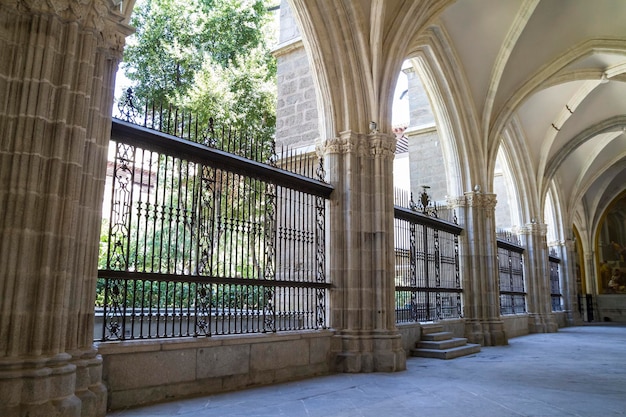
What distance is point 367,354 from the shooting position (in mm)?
7609

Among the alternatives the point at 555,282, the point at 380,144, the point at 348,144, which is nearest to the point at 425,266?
the point at 380,144

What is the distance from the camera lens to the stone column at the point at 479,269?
12039mm

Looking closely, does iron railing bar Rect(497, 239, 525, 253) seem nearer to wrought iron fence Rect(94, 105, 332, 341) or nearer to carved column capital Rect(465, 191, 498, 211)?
carved column capital Rect(465, 191, 498, 211)

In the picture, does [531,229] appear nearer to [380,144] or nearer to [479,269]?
[479,269]

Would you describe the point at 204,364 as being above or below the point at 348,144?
below

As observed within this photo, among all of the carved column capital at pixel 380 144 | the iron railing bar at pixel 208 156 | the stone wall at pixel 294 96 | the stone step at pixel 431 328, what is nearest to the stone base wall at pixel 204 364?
the iron railing bar at pixel 208 156

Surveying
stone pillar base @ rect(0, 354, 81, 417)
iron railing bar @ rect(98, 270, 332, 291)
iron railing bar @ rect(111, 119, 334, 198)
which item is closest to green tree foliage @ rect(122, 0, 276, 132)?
iron railing bar @ rect(111, 119, 334, 198)

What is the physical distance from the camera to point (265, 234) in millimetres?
6934

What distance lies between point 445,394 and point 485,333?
6.94 metres

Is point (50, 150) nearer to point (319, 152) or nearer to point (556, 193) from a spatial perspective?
point (319, 152)

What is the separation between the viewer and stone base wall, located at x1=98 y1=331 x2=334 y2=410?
491cm

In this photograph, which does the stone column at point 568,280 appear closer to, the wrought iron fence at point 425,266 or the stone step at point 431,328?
the wrought iron fence at point 425,266

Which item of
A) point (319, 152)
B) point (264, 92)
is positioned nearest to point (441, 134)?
point (319, 152)

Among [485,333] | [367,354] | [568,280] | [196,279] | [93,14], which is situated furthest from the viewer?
[568,280]
